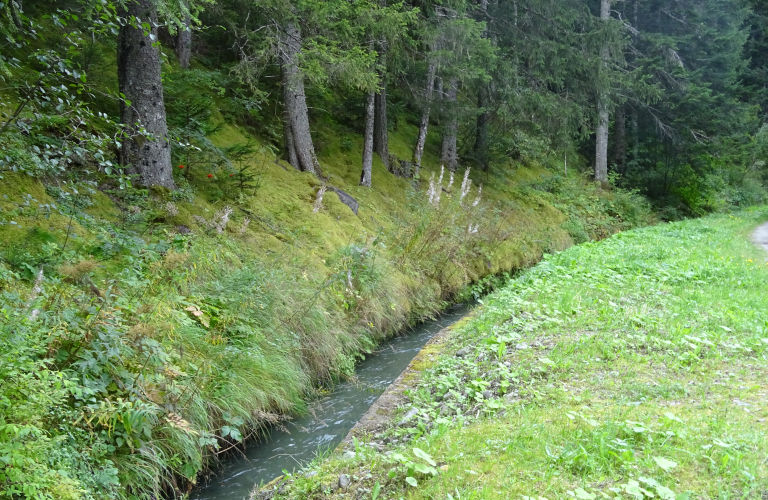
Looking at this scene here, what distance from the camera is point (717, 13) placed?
2659 centimetres

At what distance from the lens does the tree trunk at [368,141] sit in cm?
1155

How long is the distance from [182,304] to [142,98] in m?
3.51

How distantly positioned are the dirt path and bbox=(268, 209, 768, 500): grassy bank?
6021 millimetres

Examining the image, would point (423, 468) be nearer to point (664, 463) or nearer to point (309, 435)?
point (664, 463)

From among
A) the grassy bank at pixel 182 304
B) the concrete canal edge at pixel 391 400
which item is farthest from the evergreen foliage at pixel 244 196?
the concrete canal edge at pixel 391 400

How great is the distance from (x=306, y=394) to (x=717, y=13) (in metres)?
32.0

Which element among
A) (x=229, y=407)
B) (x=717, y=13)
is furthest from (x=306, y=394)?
(x=717, y=13)

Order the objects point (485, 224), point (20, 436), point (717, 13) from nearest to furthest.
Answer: point (20, 436)
point (485, 224)
point (717, 13)

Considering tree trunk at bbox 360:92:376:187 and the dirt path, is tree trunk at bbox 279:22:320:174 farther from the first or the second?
the dirt path

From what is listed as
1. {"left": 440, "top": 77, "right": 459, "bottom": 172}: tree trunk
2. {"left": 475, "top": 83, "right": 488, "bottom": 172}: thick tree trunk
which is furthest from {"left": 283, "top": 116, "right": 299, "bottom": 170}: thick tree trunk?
{"left": 475, "top": 83, "right": 488, "bottom": 172}: thick tree trunk

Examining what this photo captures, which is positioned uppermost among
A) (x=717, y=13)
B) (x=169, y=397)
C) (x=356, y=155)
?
(x=717, y=13)

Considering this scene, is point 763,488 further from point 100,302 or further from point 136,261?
point 136,261

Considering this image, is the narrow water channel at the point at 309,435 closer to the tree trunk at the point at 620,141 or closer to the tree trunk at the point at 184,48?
the tree trunk at the point at 184,48

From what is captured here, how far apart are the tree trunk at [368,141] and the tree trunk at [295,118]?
1199 millimetres
